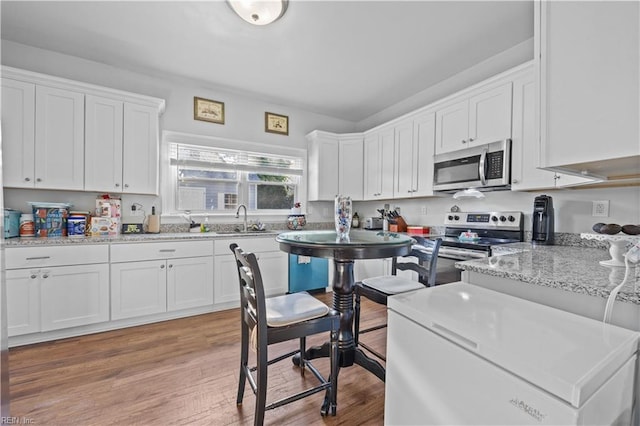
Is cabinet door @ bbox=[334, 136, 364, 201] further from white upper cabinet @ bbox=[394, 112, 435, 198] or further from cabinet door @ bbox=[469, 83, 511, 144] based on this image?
cabinet door @ bbox=[469, 83, 511, 144]

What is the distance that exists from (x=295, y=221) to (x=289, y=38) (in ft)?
7.72

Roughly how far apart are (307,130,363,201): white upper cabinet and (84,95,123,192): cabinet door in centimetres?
243

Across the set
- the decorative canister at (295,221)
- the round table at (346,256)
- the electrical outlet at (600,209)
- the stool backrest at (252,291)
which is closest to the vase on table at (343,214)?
the round table at (346,256)

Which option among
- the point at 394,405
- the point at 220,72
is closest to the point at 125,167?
the point at 220,72

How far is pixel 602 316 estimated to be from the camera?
0.95m

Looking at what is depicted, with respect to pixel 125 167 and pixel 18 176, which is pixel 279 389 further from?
pixel 18 176

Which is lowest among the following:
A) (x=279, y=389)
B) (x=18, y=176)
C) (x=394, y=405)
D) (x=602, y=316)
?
(x=279, y=389)

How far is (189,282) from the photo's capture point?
114 inches

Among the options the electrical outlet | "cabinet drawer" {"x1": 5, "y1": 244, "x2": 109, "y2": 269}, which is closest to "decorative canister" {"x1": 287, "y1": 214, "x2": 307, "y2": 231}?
"cabinet drawer" {"x1": 5, "y1": 244, "x2": 109, "y2": 269}

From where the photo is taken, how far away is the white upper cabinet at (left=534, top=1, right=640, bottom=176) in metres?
0.98

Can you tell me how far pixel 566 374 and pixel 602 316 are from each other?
57 centimetres

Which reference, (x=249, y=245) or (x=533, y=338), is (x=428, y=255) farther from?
(x=249, y=245)

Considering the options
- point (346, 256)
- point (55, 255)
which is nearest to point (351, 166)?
point (346, 256)

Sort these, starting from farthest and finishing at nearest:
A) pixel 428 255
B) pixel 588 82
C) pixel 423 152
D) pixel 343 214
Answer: pixel 423 152 → pixel 343 214 → pixel 428 255 → pixel 588 82
